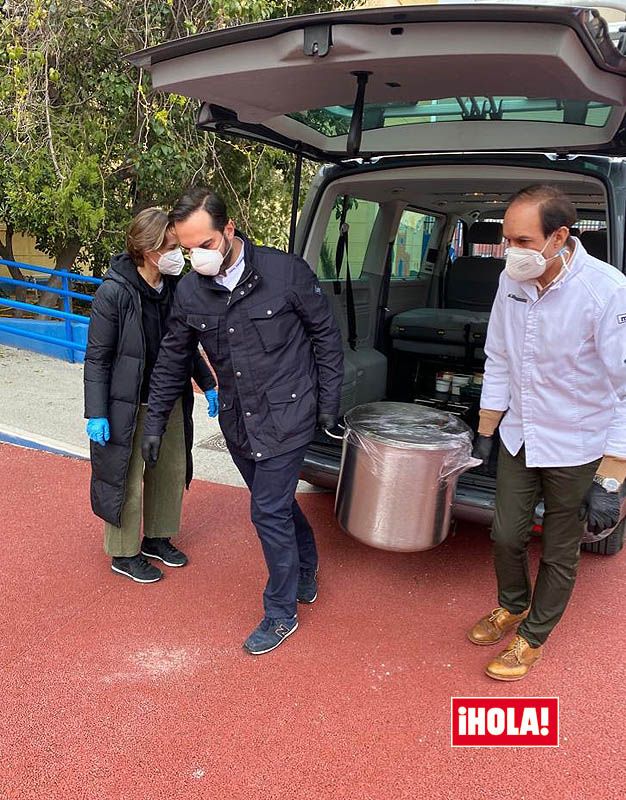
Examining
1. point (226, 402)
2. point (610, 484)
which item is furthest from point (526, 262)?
point (226, 402)

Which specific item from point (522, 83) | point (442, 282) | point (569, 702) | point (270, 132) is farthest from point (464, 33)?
point (442, 282)

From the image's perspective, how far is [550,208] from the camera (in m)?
2.34

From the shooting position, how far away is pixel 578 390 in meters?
2.47

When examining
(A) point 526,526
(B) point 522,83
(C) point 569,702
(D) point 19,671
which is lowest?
(D) point 19,671

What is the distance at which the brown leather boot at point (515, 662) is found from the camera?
8.96 ft

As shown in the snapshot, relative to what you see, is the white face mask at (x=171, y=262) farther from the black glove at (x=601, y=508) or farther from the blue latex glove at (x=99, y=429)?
the black glove at (x=601, y=508)

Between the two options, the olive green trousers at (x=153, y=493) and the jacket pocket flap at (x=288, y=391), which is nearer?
the jacket pocket flap at (x=288, y=391)

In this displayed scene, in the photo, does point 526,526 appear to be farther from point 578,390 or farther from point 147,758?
point 147,758

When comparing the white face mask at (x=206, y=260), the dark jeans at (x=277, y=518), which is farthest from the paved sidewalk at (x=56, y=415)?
the white face mask at (x=206, y=260)

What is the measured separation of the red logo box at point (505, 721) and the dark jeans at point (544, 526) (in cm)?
25

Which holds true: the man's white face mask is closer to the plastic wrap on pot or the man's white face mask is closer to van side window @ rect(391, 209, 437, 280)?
the plastic wrap on pot

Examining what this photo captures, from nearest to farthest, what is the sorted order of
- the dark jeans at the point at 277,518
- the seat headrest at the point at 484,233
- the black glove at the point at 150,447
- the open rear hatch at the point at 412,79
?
1. the open rear hatch at the point at 412,79
2. the dark jeans at the point at 277,518
3. the black glove at the point at 150,447
4. the seat headrest at the point at 484,233

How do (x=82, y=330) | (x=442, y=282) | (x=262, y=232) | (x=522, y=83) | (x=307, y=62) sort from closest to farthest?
(x=307, y=62), (x=522, y=83), (x=442, y=282), (x=82, y=330), (x=262, y=232)

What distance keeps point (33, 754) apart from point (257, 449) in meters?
1.34
